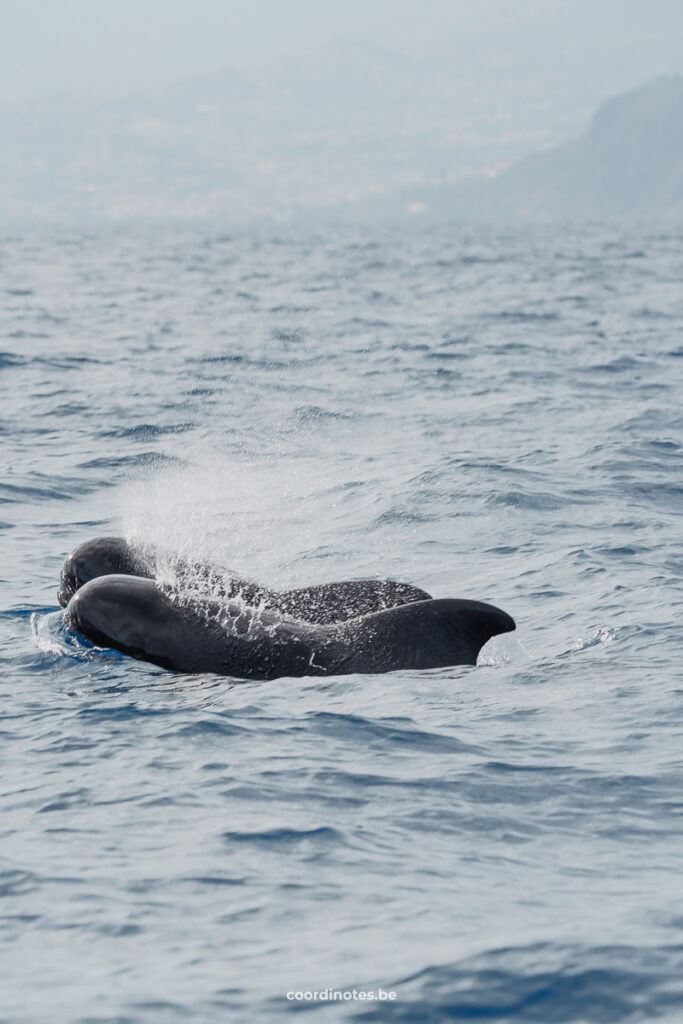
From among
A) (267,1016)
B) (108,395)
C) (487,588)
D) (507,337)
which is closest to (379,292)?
(507,337)

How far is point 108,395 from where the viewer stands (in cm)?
2816

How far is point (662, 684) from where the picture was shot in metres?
10.6

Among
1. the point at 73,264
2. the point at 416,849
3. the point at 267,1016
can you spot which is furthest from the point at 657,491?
the point at 73,264

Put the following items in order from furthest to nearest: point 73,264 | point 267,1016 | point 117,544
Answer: point 73,264 < point 117,544 < point 267,1016

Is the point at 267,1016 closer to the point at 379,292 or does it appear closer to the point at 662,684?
the point at 662,684

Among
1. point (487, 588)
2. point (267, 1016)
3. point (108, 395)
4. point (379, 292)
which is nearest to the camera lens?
point (267, 1016)

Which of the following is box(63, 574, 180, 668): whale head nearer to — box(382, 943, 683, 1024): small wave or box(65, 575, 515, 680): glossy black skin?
box(65, 575, 515, 680): glossy black skin

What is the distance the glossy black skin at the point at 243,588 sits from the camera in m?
11.6

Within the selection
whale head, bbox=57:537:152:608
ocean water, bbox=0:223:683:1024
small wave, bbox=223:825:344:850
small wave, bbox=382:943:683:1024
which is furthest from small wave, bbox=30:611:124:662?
small wave, bbox=382:943:683:1024

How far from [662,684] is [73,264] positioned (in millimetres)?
71002

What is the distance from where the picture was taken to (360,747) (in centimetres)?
938

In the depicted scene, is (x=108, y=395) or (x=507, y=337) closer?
(x=108, y=395)

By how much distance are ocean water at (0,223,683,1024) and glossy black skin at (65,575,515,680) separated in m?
0.18

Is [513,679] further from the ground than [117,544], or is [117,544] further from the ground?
[117,544]
